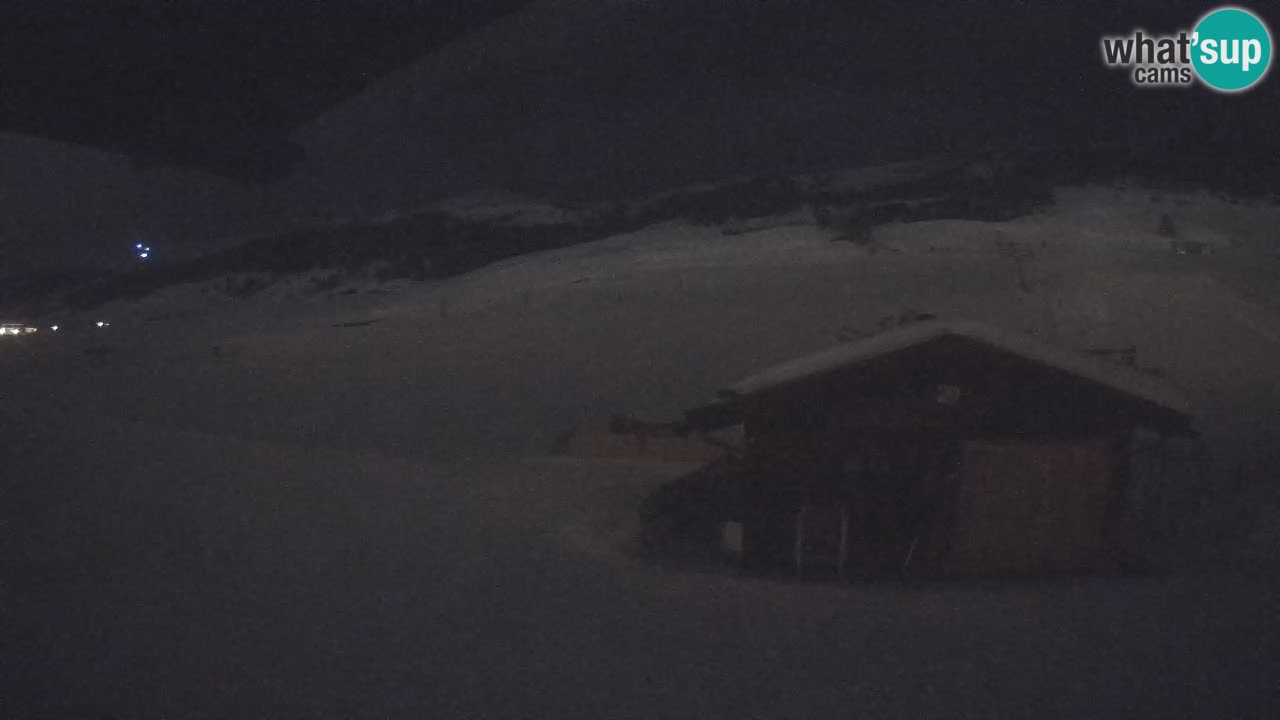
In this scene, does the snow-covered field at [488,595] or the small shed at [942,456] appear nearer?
the snow-covered field at [488,595]

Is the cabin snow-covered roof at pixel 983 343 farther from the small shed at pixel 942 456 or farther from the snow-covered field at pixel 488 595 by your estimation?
the snow-covered field at pixel 488 595

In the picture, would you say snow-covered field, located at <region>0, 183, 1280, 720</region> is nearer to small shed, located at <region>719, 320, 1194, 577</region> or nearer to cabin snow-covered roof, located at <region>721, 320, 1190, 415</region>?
small shed, located at <region>719, 320, 1194, 577</region>

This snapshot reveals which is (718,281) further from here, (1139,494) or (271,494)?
(271,494)

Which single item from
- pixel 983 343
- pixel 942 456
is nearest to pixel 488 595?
pixel 942 456

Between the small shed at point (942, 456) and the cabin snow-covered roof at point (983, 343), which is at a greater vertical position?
the cabin snow-covered roof at point (983, 343)

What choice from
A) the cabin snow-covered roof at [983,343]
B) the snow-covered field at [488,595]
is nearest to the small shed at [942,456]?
the cabin snow-covered roof at [983,343]

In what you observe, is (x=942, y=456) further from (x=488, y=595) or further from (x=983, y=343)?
(x=488, y=595)

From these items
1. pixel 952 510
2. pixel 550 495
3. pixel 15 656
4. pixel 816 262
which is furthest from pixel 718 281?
pixel 15 656
